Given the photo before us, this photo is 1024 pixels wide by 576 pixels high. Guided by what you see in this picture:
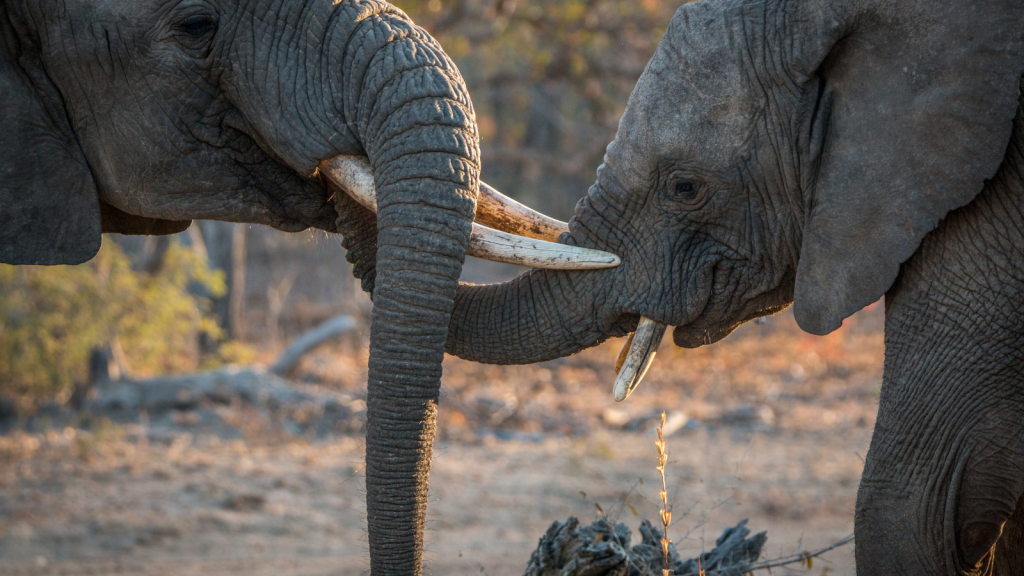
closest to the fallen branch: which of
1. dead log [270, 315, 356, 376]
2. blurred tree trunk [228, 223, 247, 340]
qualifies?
dead log [270, 315, 356, 376]

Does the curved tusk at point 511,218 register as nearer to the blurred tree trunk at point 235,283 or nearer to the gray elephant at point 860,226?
the gray elephant at point 860,226

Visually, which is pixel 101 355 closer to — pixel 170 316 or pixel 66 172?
pixel 170 316

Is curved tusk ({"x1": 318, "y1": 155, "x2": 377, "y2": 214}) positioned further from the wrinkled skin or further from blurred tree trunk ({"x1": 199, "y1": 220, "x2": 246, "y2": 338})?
blurred tree trunk ({"x1": 199, "y1": 220, "x2": 246, "y2": 338})

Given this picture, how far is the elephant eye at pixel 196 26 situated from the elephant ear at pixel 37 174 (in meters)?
0.51

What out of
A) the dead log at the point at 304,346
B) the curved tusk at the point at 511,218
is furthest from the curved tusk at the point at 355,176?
the dead log at the point at 304,346

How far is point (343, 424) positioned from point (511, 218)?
5136 mm

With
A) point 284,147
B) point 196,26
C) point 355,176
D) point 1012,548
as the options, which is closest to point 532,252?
point 355,176

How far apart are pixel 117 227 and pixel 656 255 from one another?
1999mm

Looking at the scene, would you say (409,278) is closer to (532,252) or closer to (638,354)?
(532,252)

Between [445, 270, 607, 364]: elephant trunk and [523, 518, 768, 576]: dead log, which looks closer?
[523, 518, 768, 576]: dead log

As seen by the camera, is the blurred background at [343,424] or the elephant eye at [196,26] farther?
the blurred background at [343,424]

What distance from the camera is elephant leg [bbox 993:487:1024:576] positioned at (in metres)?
3.30

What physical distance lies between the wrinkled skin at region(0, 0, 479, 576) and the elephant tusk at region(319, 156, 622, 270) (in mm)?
76

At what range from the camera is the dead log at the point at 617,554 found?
3.35 m
